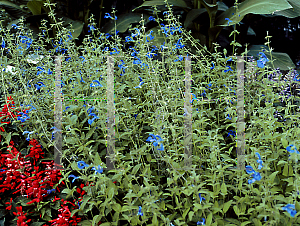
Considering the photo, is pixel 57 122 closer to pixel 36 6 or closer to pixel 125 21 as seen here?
pixel 125 21

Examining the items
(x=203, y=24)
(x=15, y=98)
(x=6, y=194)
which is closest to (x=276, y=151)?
(x=6, y=194)

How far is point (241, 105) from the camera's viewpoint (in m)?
1.64

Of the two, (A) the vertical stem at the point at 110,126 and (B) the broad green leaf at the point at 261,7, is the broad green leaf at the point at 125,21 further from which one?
(A) the vertical stem at the point at 110,126

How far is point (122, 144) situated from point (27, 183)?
0.67 m

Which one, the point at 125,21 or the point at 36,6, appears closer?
the point at 125,21

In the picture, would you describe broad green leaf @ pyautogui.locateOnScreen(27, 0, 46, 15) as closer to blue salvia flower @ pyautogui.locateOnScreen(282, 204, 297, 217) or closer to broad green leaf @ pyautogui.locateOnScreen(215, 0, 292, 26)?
broad green leaf @ pyautogui.locateOnScreen(215, 0, 292, 26)

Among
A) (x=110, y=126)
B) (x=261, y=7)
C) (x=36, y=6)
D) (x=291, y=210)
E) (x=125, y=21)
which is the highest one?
(x=36, y=6)

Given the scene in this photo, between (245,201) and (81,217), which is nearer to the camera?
(245,201)

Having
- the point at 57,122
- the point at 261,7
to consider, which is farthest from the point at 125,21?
the point at 57,122

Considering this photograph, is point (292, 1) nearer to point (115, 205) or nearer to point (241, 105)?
point (241, 105)

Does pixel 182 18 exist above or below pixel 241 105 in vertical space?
above

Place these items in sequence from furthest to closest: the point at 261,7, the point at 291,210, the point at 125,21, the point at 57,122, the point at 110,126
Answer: the point at 125,21
the point at 261,7
the point at 57,122
the point at 110,126
the point at 291,210

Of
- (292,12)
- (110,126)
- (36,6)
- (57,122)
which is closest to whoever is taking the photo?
(110,126)

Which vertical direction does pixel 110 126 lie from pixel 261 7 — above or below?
below
